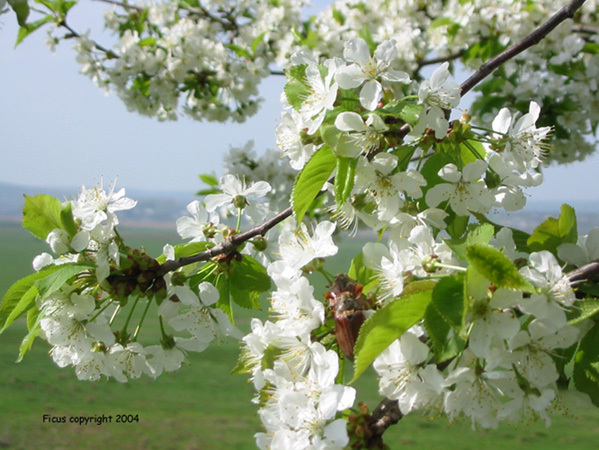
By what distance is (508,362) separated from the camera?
770mm

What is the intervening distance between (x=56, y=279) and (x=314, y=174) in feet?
1.54

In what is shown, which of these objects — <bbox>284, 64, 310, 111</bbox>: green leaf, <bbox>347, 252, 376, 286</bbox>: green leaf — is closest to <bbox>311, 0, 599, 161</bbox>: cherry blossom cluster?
<bbox>284, 64, 310, 111</bbox>: green leaf

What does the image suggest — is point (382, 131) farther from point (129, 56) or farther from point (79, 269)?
point (129, 56)

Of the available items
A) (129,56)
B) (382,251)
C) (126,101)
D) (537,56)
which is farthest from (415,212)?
(126,101)

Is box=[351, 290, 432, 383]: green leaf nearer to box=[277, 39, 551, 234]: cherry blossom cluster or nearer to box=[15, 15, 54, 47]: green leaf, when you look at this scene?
box=[277, 39, 551, 234]: cherry blossom cluster

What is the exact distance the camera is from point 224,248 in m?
1.20

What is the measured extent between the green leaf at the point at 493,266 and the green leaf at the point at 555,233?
0.92ft

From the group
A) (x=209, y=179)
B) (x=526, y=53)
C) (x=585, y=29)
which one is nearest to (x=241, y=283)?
(x=209, y=179)

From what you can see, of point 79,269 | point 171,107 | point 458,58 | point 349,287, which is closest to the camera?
point 349,287

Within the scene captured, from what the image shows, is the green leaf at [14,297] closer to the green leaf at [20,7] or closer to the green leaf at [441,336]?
the green leaf at [20,7]

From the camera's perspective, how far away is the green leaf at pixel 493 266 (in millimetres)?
680

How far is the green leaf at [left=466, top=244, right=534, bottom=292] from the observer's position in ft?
2.23

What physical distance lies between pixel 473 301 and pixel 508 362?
11 cm

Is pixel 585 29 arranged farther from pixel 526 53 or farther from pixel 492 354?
pixel 492 354
